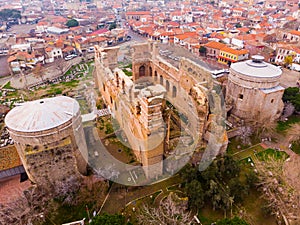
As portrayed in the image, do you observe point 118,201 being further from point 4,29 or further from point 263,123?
point 4,29

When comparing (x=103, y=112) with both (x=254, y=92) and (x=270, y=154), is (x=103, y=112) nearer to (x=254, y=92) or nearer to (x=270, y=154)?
(x=254, y=92)

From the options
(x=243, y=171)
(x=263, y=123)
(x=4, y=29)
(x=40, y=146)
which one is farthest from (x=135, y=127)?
(x=4, y=29)

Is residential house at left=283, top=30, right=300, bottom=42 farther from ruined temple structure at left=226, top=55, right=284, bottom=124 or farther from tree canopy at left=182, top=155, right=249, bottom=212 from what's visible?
tree canopy at left=182, top=155, right=249, bottom=212

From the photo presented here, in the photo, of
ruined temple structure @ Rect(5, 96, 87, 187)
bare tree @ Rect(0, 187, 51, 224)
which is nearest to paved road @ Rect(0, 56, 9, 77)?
ruined temple structure @ Rect(5, 96, 87, 187)

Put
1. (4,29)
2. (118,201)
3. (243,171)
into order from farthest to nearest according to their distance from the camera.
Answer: (4,29) < (243,171) < (118,201)

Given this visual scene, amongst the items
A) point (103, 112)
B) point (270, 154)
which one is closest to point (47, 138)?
point (103, 112)

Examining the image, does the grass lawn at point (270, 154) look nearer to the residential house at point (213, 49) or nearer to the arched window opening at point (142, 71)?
the arched window opening at point (142, 71)
